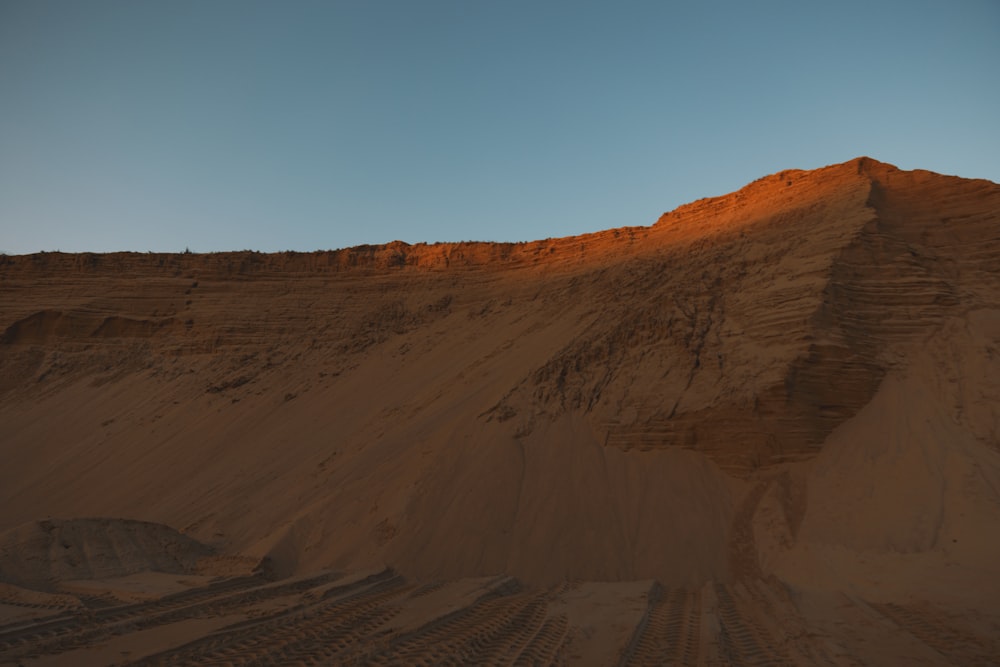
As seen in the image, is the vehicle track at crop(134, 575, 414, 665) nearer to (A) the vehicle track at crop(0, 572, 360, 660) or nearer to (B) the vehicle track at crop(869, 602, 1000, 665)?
→ (A) the vehicle track at crop(0, 572, 360, 660)

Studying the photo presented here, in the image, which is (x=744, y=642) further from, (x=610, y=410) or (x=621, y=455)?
(x=610, y=410)

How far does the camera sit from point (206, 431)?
15734 mm

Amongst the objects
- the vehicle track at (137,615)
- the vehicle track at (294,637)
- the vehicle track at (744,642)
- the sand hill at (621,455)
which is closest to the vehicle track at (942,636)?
the sand hill at (621,455)

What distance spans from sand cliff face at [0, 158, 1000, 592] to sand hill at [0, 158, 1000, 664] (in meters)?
0.05

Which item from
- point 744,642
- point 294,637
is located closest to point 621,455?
point 744,642

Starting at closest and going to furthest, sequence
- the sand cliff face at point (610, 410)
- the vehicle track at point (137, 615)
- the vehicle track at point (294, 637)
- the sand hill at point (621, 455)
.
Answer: the vehicle track at point (294, 637) < the vehicle track at point (137, 615) < the sand hill at point (621, 455) < the sand cliff face at point (610, 410)

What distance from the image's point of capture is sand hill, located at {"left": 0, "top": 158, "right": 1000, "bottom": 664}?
6.61 meters

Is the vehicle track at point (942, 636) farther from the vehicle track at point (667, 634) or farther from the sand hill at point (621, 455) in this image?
the vehicle track at point (667, 634)

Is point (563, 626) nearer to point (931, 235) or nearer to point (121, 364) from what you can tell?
point (931, 235)

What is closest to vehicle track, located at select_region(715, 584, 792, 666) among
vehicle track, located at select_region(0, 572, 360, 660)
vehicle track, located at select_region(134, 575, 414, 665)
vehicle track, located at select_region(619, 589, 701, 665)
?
vehicle track, located at select_region(619, 589, 701, 665)

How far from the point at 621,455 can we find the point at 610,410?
0.88 meters

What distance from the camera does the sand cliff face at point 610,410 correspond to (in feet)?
29.6

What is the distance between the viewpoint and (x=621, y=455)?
10.6 metres

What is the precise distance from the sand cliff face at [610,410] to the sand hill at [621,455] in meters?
0.05
